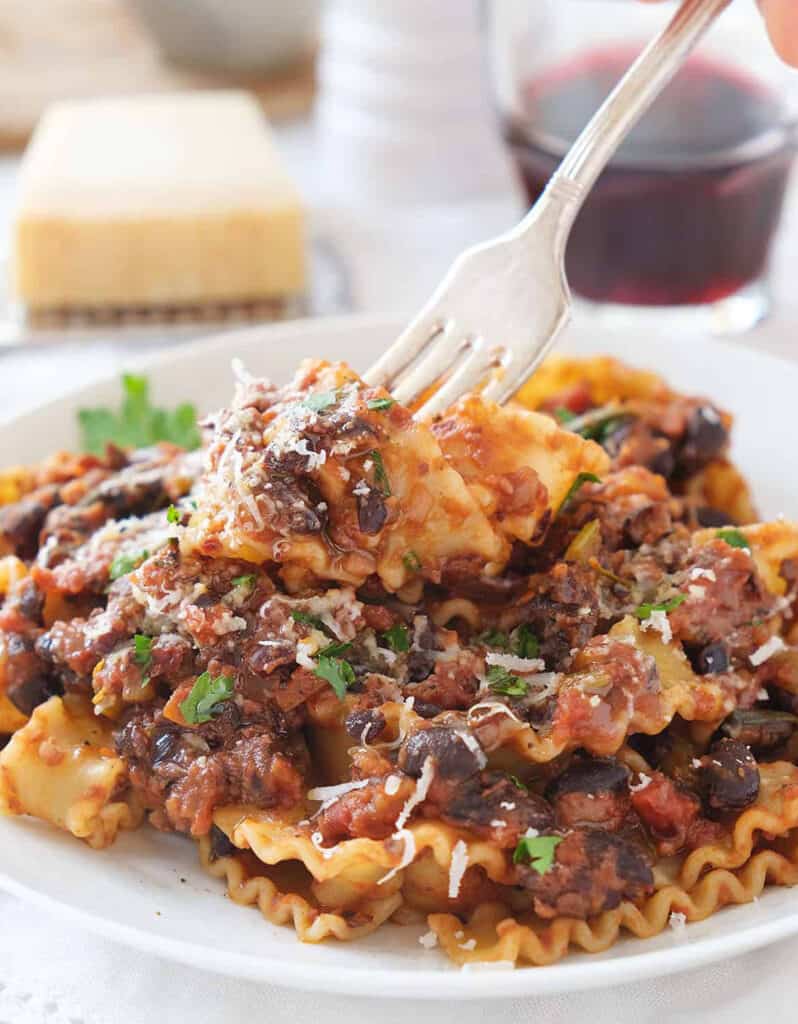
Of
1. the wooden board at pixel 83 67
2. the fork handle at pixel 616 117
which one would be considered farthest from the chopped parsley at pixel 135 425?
the wooden board at pixel 83 67

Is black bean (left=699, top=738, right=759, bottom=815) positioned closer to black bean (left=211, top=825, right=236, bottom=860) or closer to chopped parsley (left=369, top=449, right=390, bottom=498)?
chopped parsley (left=369, top=449, right=390, bottom=498)

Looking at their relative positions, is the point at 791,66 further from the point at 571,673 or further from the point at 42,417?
the point at 42,417

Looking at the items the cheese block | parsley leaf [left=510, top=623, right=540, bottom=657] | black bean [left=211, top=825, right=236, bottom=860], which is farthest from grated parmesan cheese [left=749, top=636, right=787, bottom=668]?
the cheese block

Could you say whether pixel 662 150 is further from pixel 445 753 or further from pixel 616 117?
pixel 445 753

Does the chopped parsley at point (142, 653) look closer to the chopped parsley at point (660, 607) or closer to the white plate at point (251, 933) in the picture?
the white plate at point (251, 933)

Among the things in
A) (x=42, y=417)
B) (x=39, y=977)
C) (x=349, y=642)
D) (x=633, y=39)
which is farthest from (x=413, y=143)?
(x=39, y=977)

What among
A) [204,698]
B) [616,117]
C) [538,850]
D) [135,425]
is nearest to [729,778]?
[538,850]
